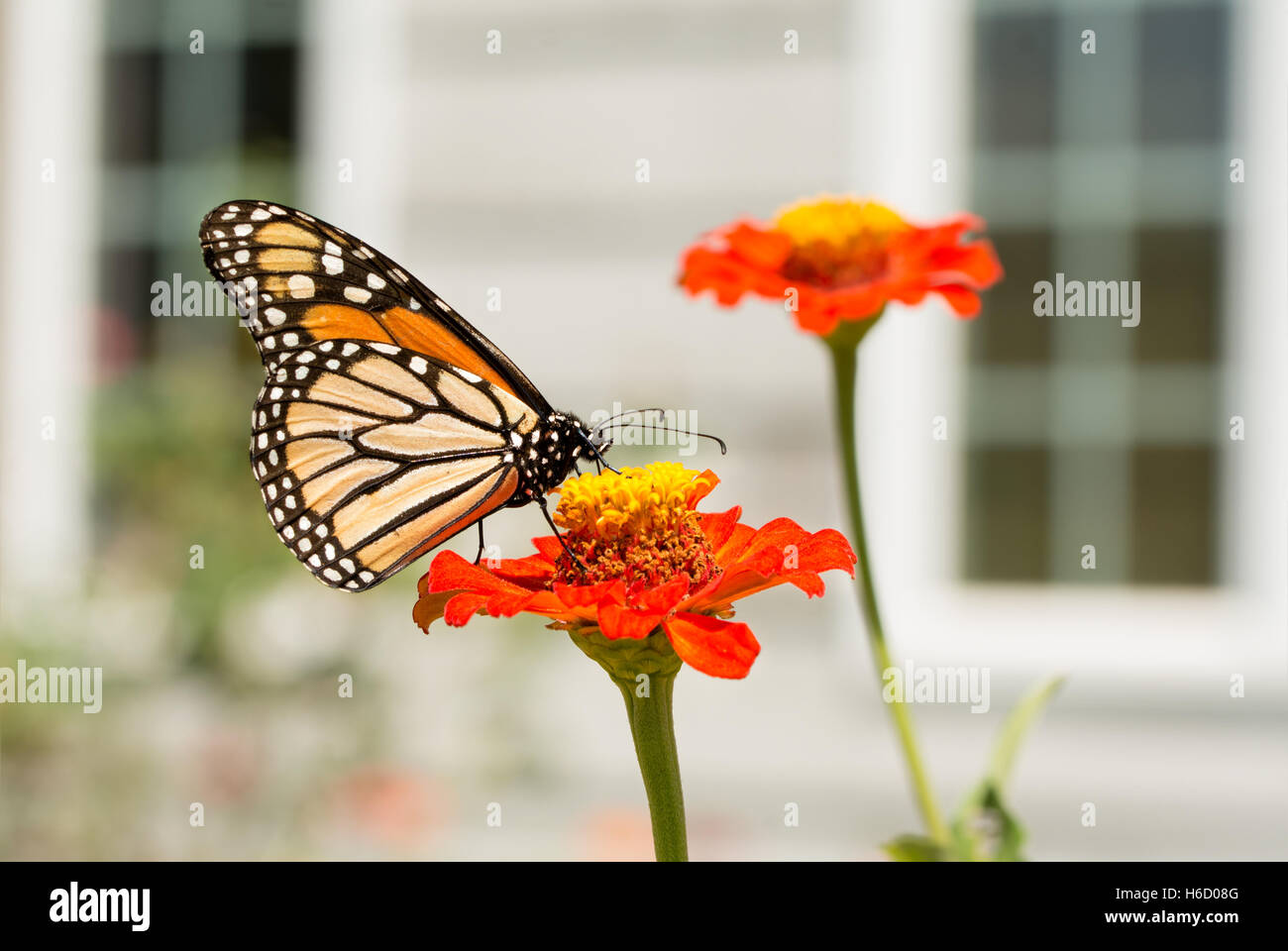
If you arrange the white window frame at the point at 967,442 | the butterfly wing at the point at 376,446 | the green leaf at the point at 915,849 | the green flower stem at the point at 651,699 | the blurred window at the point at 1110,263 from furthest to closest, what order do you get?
the blurred window at the point at 1110,263 → the white window frame at the point at 967,442 → the butterfly wing at the point at 376,446 → the green leaf at the point at 915,849 → the green flower stem at the point at 651,699

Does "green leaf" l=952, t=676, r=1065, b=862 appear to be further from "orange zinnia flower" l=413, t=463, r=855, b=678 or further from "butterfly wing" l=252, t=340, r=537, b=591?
"butterfly wing" l=252, t=340, r=537, b=591

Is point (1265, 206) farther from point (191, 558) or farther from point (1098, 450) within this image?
point (191, 558)

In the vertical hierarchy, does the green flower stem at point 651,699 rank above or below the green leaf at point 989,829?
above

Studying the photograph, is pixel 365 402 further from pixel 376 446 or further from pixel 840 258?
pixel 840 258

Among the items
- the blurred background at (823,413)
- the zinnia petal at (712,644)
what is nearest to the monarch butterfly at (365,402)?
the zinnia petal at (712,644)

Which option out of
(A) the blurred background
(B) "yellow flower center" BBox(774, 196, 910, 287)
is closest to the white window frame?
(A) the blurred background

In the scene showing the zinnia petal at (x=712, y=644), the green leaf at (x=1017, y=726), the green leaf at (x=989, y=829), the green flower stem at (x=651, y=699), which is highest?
the zinnia petal at (x=712, y=644)

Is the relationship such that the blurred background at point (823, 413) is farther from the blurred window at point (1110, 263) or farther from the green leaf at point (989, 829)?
the green leaf at point (989, 829)
